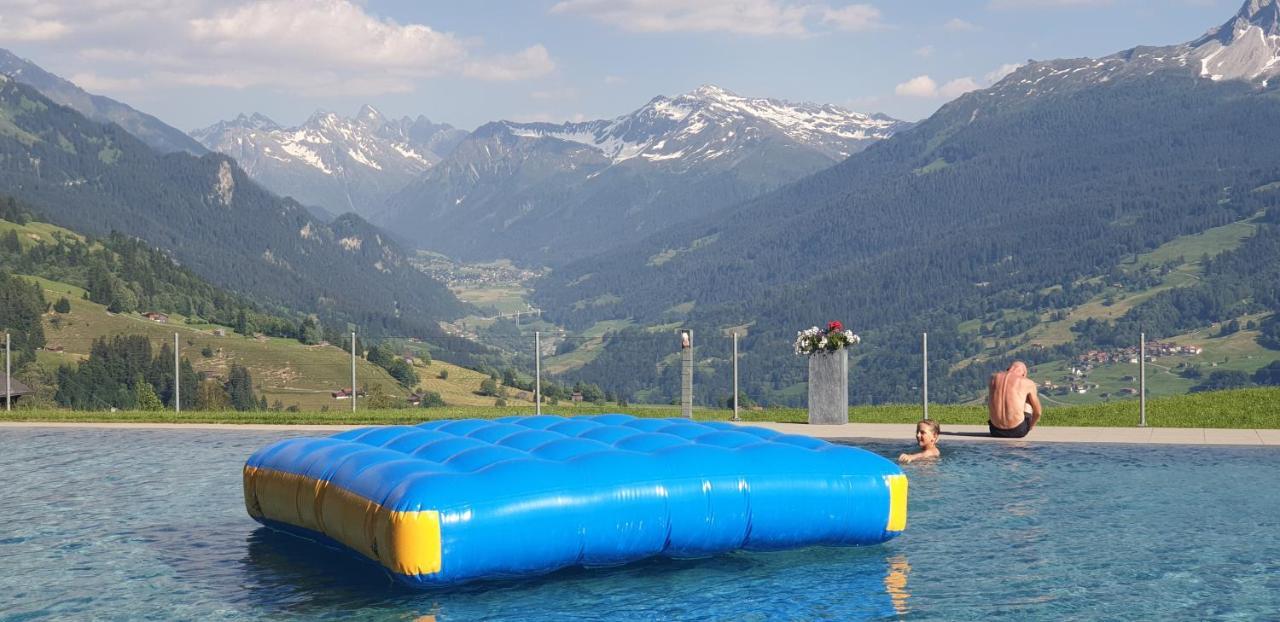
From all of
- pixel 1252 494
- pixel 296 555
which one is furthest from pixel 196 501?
pixel 1252 494

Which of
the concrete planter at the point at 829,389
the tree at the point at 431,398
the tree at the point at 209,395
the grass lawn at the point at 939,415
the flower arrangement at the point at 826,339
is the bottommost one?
the tree at the point at 431,398

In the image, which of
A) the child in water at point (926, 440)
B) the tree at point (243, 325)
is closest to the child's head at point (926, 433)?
the child in water at point (926, 440)

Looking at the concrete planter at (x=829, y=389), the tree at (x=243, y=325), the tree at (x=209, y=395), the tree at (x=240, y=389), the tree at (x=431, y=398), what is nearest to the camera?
the concrete planter at (x=829, y=389)

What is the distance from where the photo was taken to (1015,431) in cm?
2488

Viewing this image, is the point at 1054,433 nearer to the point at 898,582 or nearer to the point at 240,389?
the point at 898,582

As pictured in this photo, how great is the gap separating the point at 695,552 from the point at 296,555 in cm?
442

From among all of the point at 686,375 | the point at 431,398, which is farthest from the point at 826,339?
the point at 431,398

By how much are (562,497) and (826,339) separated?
55.8 feet

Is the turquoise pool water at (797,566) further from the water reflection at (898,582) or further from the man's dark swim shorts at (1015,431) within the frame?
the man's dark swim shorts at (1015,431)

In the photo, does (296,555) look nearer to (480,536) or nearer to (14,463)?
(480,536)

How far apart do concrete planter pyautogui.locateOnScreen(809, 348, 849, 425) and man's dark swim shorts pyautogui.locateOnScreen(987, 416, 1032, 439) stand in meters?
4.20

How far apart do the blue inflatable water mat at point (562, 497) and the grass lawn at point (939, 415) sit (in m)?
14.5

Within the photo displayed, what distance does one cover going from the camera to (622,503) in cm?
1290

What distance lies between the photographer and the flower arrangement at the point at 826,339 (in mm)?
28906
